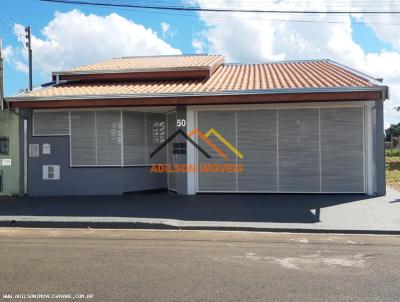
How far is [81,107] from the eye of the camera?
12891 millimetres

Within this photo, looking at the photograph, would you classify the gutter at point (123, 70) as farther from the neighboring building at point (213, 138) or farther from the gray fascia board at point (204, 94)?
the gray fascia board at point (204, 94)

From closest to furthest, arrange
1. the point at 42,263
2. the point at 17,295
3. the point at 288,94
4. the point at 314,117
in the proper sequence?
the point at 17,295, the point at 42,263, the point at 288,94, the point at 314,117

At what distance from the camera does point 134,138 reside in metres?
13.6

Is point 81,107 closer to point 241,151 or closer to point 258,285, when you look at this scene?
point 241,151

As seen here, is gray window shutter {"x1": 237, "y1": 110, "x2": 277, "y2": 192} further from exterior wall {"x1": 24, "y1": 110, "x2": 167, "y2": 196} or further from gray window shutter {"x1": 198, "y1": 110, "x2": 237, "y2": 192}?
exterior wall {"x1": 24, "y1": 110, "x2": 167, "y2": 196}

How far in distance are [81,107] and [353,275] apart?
9.70 metres

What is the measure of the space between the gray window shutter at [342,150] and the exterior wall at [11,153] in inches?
368

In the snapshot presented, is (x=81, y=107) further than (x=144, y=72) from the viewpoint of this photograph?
No

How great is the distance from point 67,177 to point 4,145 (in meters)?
2.29

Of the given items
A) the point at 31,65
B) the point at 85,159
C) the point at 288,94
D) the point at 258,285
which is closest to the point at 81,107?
the point at 85,159

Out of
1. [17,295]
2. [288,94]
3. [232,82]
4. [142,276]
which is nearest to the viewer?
[17,295]

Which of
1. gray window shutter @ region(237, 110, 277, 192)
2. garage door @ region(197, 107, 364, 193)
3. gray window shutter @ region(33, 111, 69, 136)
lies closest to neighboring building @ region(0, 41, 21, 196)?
gray window shutter @ region(33, 111, 69, 136)

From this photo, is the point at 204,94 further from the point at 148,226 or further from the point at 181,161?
the point at 148,226

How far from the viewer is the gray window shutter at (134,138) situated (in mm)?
13363
